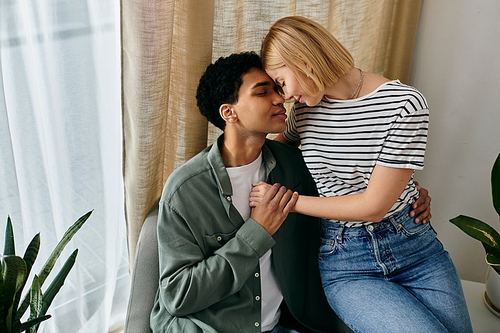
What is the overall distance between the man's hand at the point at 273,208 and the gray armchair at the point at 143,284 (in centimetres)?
33

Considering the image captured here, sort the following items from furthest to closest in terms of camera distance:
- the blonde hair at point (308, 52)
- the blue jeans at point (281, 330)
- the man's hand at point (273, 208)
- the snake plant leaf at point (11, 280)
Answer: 1. the blue jeans at point (281, 330)
2. the man's hand at point (273, 208)
3. the blonde hair at point (308, 52)
4. the snake plant leaf at point (11, 280)

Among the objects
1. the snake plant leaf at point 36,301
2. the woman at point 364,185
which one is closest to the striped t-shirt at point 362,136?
the woman at point 364,185

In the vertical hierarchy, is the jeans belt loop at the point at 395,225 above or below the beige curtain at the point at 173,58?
below

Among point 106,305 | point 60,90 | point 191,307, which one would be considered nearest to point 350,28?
point 60,90

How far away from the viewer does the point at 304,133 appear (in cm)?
130

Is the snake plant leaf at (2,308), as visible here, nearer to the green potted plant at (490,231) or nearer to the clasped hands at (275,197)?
the clasped hands at (275,197)

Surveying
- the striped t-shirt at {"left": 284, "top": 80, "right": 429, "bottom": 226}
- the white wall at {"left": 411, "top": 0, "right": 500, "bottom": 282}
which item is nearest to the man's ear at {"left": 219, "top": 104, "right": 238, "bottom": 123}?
the striped t-shirt at {"left": 284, "top": 80, "right": 429, "bottom": 226}

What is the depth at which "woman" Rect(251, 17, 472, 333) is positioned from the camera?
1089 mm

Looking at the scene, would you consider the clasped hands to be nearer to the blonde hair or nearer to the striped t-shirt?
the striped t-shirt

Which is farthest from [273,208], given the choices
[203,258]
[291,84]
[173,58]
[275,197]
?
[173,58]

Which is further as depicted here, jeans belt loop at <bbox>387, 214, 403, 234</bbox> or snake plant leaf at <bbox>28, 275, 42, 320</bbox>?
jeans belt loop at <bbox>387, 214, 403, 234</bbox>

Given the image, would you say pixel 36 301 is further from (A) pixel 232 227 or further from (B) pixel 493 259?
(B) pixel 493 259

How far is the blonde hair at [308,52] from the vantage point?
3.53ft

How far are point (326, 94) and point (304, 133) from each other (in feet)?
0.50
